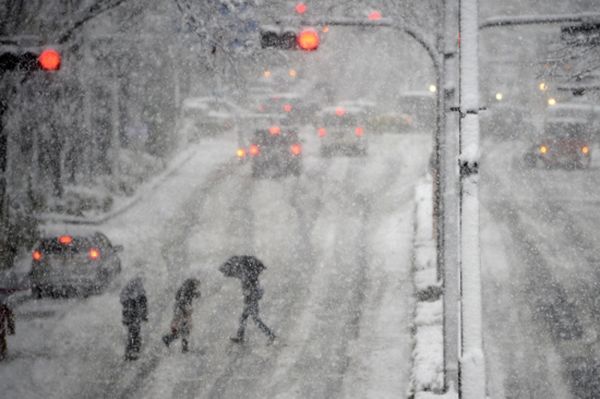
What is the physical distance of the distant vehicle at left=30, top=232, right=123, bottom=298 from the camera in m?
16.2

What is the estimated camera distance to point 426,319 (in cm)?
1402

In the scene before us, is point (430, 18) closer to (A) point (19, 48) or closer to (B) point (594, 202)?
(B) point (594, 202)

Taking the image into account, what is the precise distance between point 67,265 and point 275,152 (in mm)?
12135

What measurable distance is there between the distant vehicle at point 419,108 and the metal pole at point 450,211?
1088 inches

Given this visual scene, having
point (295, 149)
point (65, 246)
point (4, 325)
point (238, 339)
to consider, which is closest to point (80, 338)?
point (4, 325)

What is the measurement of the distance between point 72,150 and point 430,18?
13.3 meters

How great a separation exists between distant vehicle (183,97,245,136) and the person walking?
23.9m

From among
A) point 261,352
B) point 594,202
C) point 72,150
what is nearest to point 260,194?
point 72,150

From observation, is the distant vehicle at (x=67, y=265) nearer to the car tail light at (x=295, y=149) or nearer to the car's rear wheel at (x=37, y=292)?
the car's rear wheel at (x=37, y=292)

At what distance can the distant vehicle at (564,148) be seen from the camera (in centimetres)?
2927

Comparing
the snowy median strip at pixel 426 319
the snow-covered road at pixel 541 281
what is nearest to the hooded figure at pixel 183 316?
the snowy median strip at pixel 426 319

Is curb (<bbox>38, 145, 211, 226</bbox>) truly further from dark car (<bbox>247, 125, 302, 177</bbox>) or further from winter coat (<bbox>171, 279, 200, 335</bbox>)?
winter coat (<bbox>171, 279, 200, 335</bbox>)

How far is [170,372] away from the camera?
12406 millimetres

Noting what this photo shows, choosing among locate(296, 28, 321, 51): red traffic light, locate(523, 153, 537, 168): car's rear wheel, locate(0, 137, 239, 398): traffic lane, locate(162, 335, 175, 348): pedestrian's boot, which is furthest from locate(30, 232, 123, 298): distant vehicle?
locate(523, 153, 537, 168): car's rear wheel
